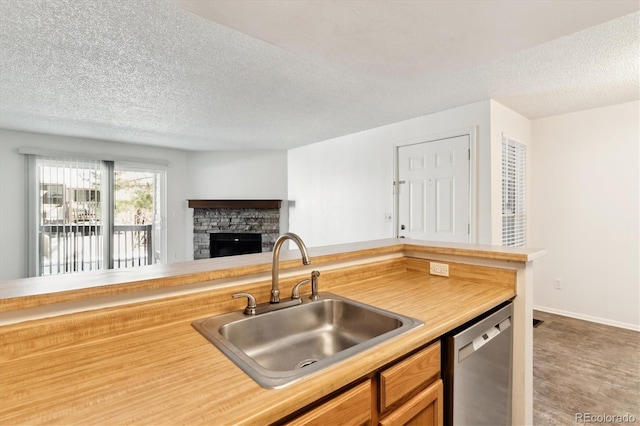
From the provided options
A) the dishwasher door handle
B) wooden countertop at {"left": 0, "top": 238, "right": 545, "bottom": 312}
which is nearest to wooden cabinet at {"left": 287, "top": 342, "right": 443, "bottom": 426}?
the dishwasher door handle

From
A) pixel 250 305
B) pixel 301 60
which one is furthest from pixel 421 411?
pixel 301 60

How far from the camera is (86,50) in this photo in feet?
7.23

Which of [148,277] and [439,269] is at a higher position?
[148,277]

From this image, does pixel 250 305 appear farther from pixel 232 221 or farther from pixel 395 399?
pixel 232 221

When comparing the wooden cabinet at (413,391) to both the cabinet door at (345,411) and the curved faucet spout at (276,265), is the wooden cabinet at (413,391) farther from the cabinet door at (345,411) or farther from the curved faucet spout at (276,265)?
the curved faucet spout at (276,265)

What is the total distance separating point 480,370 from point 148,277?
1351 mm

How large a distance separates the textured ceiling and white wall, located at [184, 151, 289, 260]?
1.98 metres

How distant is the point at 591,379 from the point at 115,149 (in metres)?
6.57

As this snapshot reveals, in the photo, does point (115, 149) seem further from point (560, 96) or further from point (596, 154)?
point (596, 154)

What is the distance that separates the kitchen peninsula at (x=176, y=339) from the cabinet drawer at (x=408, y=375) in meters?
0.03

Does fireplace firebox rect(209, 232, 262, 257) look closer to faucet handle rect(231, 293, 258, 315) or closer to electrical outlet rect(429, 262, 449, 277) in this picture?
electrical outlet rect(429, 262, 449, 277)

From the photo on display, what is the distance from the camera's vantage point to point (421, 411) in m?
1.05

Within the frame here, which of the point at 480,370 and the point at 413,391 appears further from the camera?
the point at 480,370

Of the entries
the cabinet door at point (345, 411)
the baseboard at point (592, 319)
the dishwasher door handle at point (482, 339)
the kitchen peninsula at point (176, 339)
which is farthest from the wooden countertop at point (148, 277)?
the baseboard at point (592, 319)
